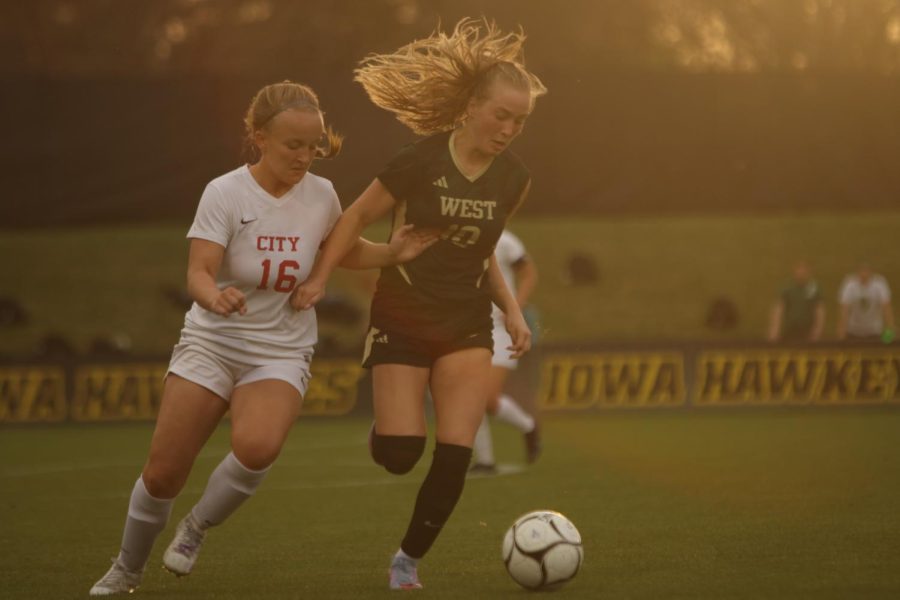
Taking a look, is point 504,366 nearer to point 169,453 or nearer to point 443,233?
point 443,233

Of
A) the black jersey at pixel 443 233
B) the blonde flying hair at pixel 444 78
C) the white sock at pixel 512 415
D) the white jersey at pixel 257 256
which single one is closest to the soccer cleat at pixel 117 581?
the white jersey at pixel 257 256

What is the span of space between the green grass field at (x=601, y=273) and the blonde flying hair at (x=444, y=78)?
15.8 meters

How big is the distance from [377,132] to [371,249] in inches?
533

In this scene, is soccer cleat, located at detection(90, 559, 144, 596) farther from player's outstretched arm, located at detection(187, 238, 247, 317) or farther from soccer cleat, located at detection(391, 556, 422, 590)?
player's outstretched arm, located at detection(187, 238, 247, 317)

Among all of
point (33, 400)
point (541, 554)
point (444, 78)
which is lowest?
point (33, 400)

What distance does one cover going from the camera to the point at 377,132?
19.8m

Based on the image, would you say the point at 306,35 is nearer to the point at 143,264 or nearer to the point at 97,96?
the point at 143,264

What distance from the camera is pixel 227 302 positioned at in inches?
222

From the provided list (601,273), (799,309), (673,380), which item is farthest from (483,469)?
(601,273)

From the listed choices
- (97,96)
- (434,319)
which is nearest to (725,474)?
(434,319)

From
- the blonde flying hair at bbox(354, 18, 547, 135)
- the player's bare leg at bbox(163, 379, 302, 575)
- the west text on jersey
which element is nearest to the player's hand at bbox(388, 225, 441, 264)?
the west text on jersey

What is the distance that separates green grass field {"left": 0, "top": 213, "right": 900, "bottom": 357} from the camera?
2347 centimetres

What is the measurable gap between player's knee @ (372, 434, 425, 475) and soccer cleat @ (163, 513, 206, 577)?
0.74 m

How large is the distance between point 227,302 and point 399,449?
1007mm
